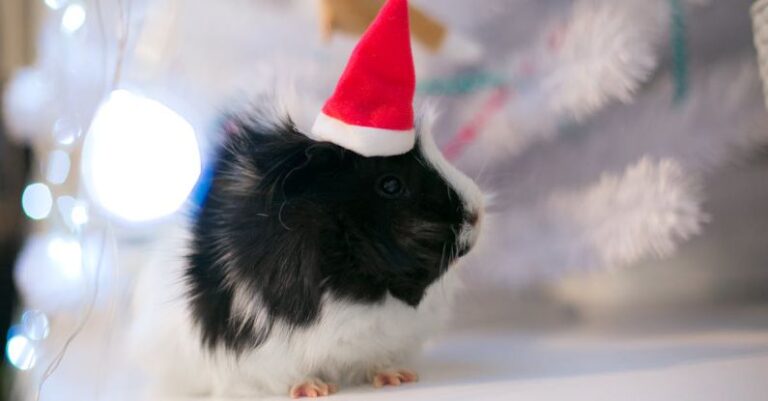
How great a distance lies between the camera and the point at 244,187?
72 centimetres

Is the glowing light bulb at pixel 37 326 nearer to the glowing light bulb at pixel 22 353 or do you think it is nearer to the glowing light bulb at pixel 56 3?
the glowing light bulb at pixel 22 353

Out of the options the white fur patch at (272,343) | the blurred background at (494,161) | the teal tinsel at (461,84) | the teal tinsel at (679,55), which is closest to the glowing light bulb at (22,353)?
the blurred background at (494,161)

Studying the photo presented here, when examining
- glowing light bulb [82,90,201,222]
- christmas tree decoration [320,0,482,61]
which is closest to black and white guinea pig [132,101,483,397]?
glowing light bulb [82,90,201,222]

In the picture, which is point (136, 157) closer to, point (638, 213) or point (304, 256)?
point (304, 256)

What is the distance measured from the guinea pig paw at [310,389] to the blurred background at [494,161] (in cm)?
4

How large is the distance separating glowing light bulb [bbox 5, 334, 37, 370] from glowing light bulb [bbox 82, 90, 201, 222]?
0.19 metres

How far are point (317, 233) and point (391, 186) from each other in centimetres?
9

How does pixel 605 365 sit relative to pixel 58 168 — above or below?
above

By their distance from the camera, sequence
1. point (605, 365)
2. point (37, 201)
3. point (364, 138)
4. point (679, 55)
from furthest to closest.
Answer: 1. point (679, 55)
2. point (37, 201)
3. point (605, 365)
4. point (364, 138)

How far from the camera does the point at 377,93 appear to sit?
70cm

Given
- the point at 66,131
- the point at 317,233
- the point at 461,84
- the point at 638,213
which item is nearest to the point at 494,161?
the point at 461,84

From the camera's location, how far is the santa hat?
2.27ft

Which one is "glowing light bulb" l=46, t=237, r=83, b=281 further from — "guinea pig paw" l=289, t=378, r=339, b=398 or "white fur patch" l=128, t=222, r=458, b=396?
"guinea pig paw" l=289, t=378, r=339, b=398

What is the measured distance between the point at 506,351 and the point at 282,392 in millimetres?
365
